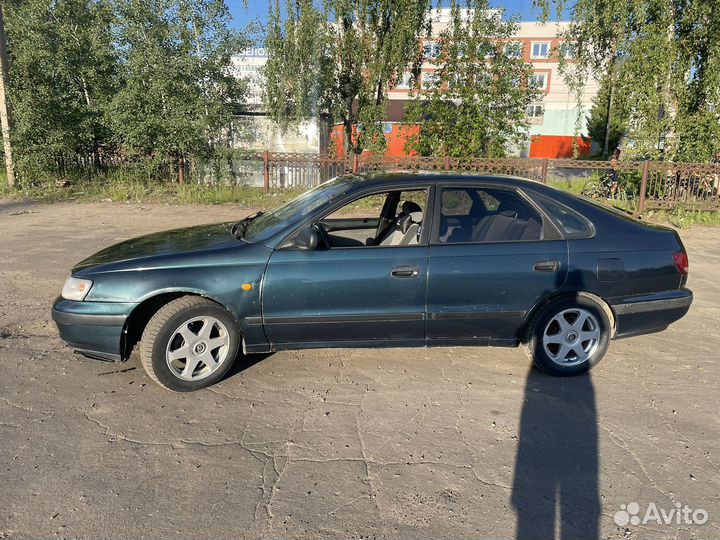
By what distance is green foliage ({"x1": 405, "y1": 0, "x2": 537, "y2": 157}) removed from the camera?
46.5 feet

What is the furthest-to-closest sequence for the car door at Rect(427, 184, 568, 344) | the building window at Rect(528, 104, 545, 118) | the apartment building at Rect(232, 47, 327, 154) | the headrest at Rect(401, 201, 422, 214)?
the building window at Rect(528, 104, 545, 118)
the apartment building at Rect(232, 47, 327, 154)
the headrest at Rect(401, 201, 422, 214)
the car door at Rect(427, 184, 568, 344)

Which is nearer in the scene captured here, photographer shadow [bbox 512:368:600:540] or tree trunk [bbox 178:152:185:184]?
photographer shadow [bbox 512:368:600:540]

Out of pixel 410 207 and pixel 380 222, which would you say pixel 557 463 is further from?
pixel 380 222

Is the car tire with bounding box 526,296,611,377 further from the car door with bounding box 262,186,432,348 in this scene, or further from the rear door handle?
the car door with bounding box 262,186,432,348

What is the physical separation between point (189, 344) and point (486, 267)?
7.36 ft

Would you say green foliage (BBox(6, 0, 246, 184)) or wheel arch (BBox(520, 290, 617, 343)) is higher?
green foliage (BBox(6, 0, 246, 184))

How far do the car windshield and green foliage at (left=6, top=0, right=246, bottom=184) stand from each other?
34.4 ft

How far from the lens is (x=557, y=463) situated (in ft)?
10.2

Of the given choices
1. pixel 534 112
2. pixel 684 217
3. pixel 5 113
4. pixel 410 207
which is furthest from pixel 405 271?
pixel 534 112

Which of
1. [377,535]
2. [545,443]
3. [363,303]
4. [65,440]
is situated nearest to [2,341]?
[65,440]

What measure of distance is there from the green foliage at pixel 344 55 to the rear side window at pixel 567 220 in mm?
12049

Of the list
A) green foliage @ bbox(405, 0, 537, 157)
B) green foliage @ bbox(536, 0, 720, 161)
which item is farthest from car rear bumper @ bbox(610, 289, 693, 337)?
green foliage @ bbox(405, 0, 537, 157)

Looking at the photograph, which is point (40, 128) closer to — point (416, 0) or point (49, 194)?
point (49, 194)

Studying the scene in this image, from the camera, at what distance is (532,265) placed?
402 centimetres
